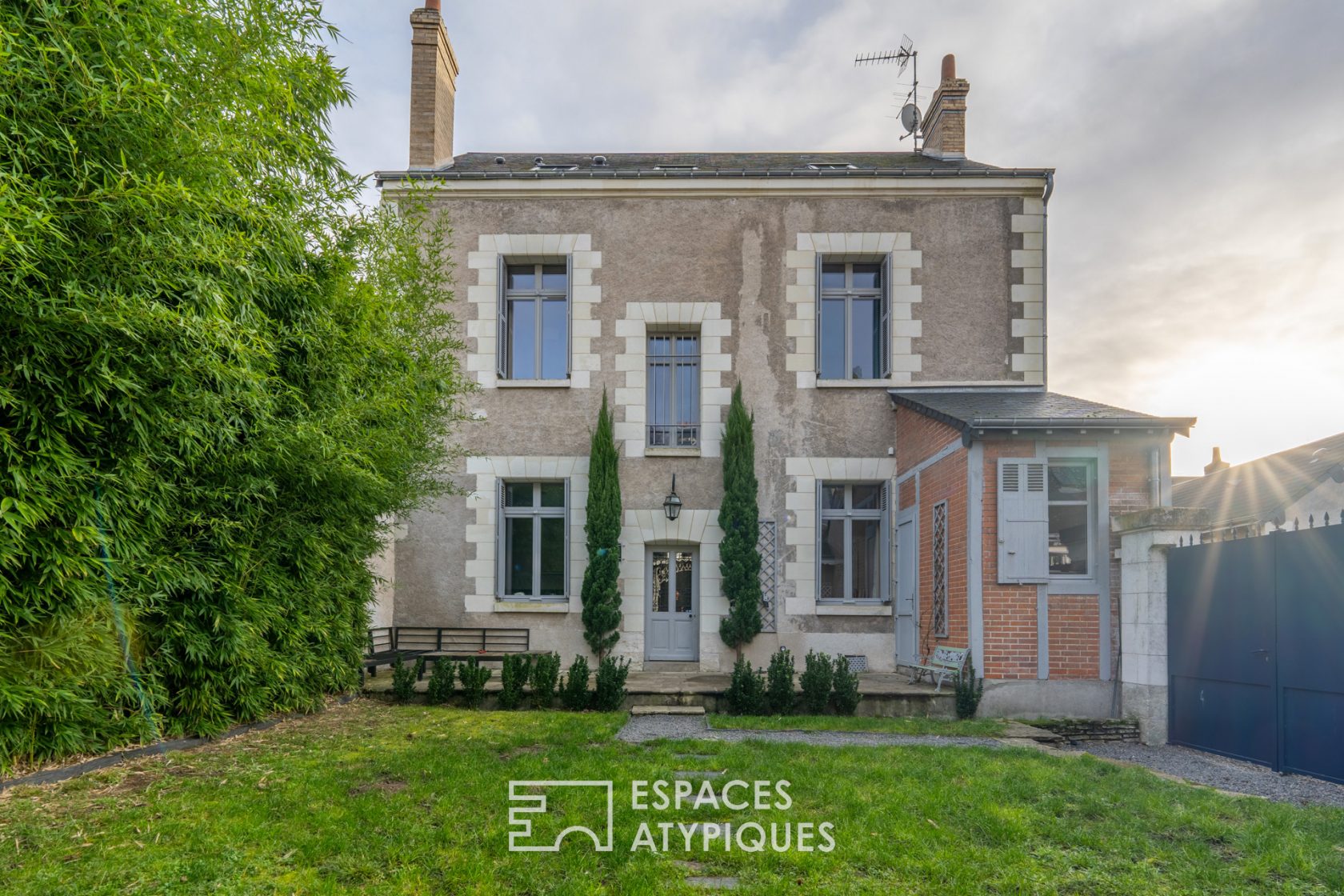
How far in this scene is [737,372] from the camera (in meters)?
10.1

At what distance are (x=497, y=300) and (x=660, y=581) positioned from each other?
4294mm

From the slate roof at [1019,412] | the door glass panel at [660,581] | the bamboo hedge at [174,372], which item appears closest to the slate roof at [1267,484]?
the slate roof at [1019,412]

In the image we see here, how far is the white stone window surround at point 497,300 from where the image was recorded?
1017 cm

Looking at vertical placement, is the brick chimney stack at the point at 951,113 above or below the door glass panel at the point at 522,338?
above

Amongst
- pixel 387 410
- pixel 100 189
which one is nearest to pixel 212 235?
pixel 100 189

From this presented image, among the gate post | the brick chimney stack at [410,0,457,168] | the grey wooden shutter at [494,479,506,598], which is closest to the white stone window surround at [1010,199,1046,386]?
the gate post

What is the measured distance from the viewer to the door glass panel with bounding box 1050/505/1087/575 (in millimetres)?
7598

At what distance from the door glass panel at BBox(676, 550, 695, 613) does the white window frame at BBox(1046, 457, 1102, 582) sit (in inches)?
172

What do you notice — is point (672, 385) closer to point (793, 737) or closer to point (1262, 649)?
point (793, 737)

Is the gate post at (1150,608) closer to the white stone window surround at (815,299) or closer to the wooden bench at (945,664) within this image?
the wooden bench at (945,664)

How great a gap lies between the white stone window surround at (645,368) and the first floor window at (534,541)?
126 cm

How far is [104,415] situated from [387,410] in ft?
7.58
